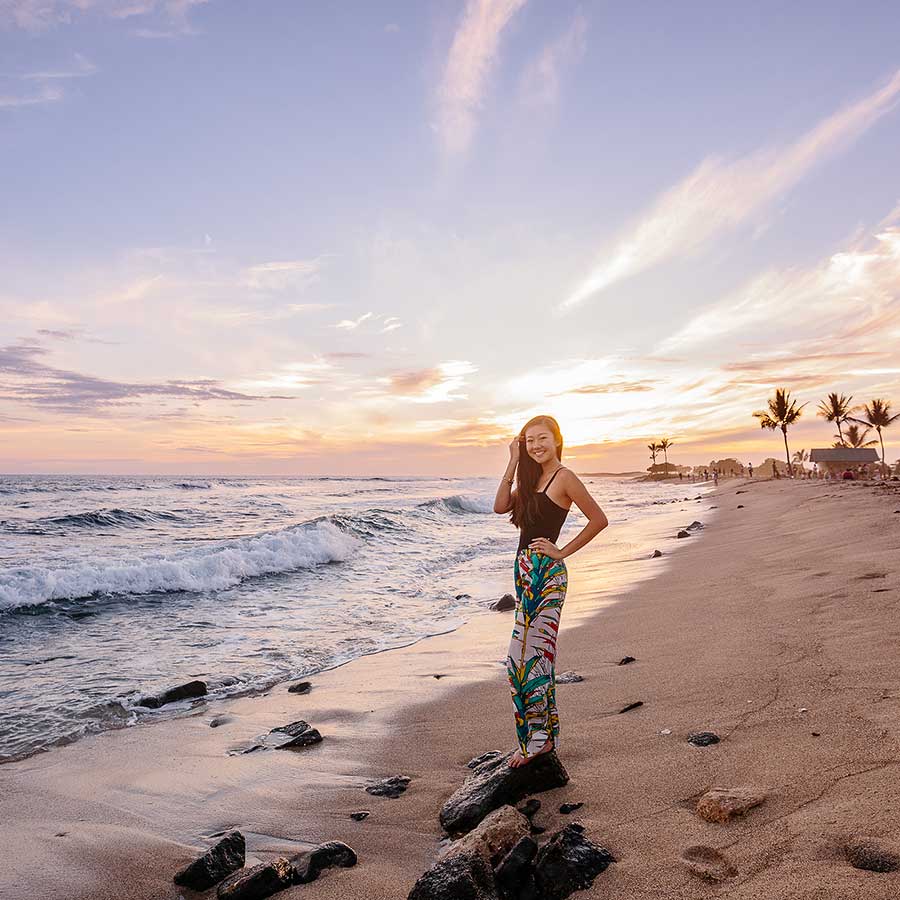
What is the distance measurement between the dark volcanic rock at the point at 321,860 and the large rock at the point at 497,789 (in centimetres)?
60

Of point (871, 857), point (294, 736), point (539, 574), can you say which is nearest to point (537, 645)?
point (539, 574)

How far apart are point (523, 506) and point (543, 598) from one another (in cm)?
60

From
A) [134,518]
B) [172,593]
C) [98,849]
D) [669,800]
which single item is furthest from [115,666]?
[134,518]

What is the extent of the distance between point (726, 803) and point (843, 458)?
6149 cm

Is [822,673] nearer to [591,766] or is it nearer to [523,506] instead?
[591,766]

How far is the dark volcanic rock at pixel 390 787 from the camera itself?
442 cm

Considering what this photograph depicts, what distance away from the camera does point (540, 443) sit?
417cm

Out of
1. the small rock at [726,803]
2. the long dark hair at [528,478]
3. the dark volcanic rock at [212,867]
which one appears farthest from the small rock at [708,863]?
the dark volcanic rock at [212,867]

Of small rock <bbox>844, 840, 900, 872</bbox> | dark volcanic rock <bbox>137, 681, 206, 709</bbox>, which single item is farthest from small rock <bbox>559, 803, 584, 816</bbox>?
dark volcanic rock <bbox>137, 681, 206, 709</bbox>

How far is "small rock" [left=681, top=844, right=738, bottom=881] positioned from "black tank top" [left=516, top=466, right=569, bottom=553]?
179cm

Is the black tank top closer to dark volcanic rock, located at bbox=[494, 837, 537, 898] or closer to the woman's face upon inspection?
the woman's face

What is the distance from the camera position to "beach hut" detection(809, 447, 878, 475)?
55438mm

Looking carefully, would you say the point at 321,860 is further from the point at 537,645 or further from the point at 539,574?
the point at 539,574

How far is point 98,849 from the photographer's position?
13.1ft
